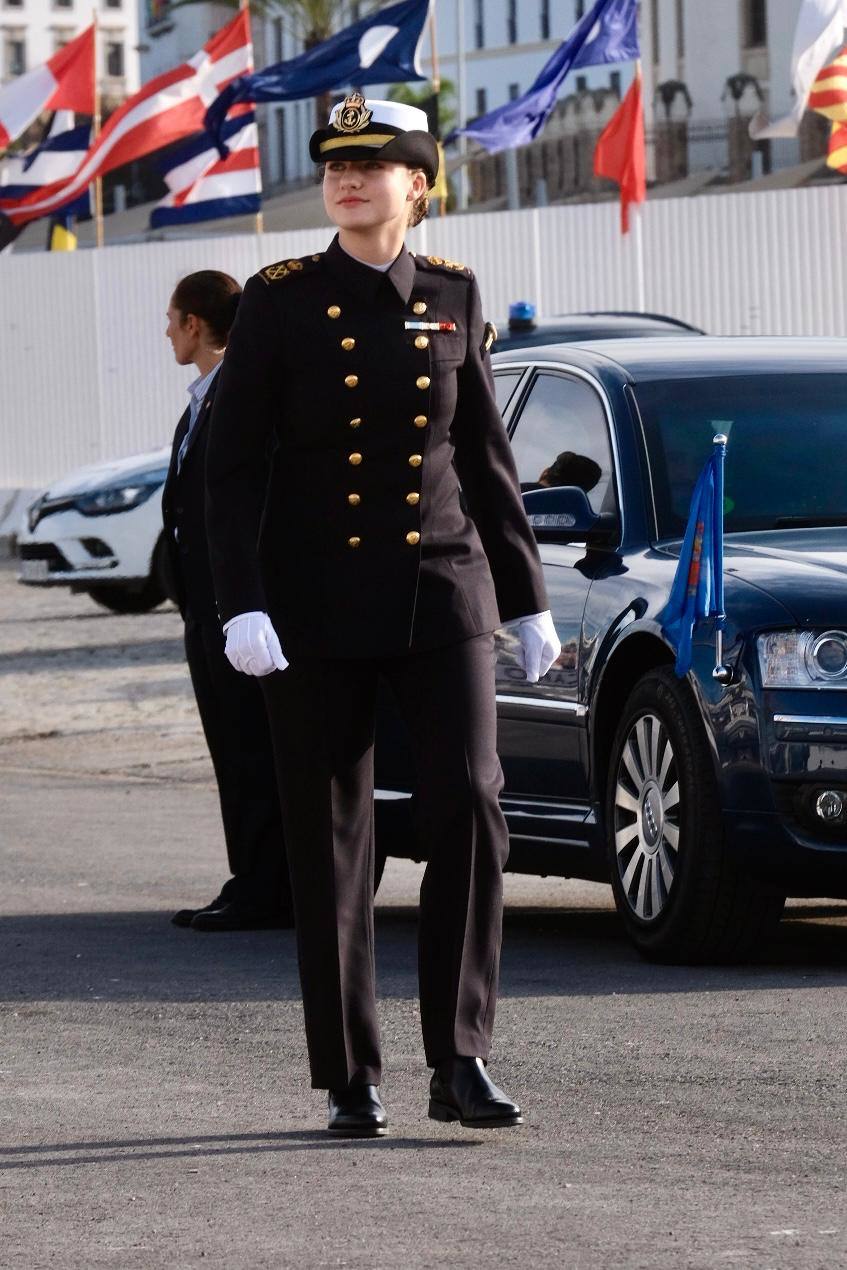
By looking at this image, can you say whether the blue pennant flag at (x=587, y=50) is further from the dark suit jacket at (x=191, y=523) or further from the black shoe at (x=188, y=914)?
the black shoe at (x=188, y=914)

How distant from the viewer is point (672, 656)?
760 cm

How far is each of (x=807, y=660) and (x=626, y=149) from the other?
20493 mm

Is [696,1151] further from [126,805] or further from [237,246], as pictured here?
[237,246]

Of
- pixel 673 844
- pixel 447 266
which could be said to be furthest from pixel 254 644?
pixel 673 844

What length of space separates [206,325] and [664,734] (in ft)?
6.85

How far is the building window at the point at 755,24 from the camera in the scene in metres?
76.6

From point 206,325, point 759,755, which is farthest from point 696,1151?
point 206,325

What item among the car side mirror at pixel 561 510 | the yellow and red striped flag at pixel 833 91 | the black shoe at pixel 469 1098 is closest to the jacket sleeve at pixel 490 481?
Answer: the black shoe at pixel 469 1098

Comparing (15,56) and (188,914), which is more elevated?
(15,56)

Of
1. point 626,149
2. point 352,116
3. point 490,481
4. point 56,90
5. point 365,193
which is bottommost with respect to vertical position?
point 490,481

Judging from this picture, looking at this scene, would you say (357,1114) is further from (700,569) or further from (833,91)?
(833,91)

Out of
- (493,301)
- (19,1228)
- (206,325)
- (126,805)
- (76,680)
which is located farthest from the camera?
(493,301)

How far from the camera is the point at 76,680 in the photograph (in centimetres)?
1678

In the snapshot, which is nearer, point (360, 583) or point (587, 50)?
point (360, 583)
